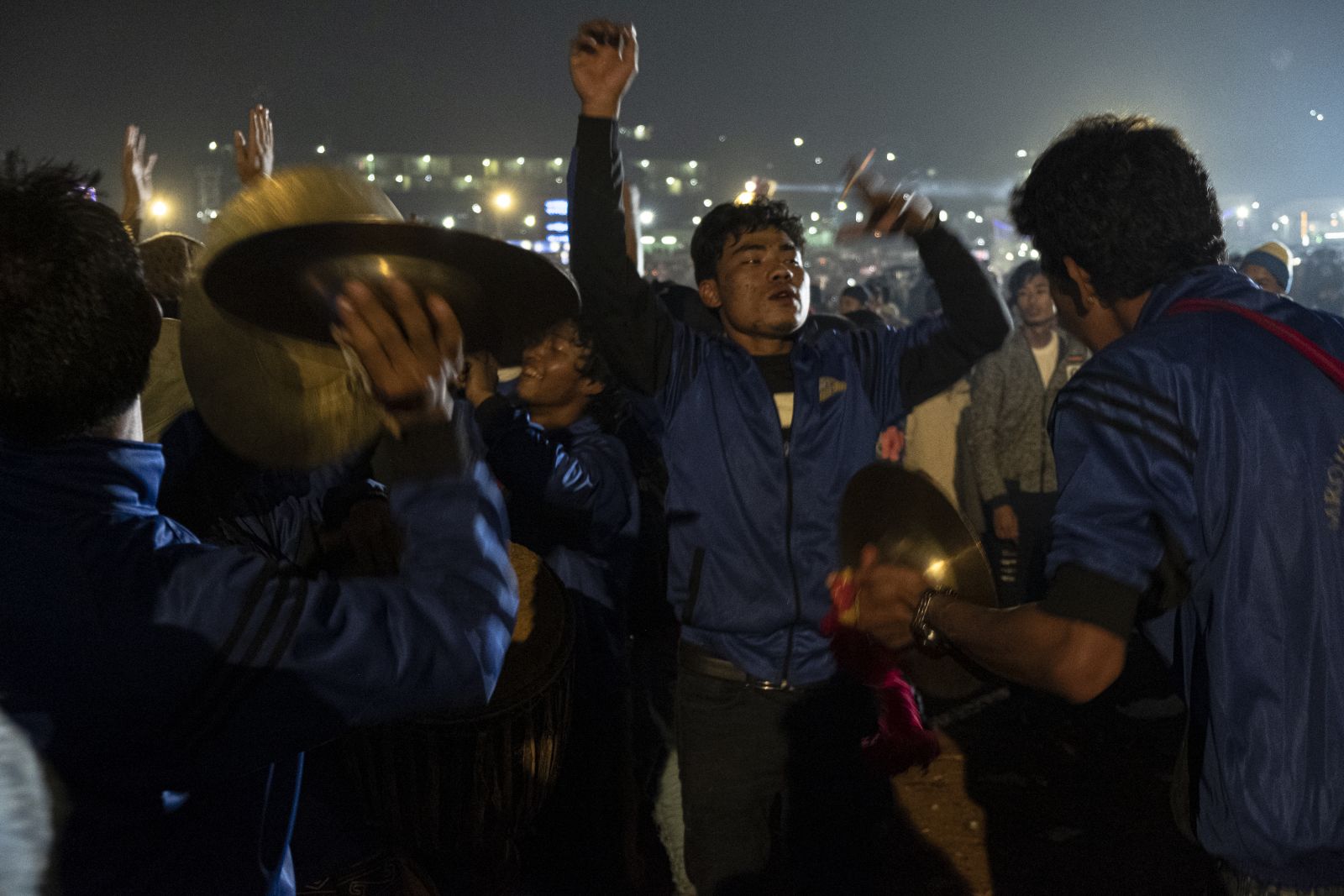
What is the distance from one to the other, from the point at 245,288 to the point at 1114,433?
156 centimetres

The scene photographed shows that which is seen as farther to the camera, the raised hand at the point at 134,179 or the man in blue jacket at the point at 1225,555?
the raised hand at the point at 134,179

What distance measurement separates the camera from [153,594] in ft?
4.64

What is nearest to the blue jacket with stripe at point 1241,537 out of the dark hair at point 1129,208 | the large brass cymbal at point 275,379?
the dark hair at point 1129,208

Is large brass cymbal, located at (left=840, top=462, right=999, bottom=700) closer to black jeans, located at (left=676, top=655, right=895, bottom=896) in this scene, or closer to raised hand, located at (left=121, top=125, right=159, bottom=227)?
black jeans, located at (left=676, top=655, right=895, bottom=896)

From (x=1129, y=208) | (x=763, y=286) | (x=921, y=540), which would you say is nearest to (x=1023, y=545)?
(x=763, y=286)

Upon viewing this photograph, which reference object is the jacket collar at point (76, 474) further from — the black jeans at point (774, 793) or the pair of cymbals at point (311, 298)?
the black jeans at point (774, 793)

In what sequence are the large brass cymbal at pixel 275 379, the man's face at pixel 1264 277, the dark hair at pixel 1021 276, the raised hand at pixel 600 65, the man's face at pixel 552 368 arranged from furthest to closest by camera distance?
the man's face at pixel 1264 277 < the dark hair at pixel 1021 276 < the man's face at pixel 552 368 < the raised hand at pixel 600 65 < the large brass cymbal at pixel 275 379

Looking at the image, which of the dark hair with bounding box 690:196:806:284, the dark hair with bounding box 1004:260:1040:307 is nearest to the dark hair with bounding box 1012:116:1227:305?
the dark hair with bounding box 690:196:806:284

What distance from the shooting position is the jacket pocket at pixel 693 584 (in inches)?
132

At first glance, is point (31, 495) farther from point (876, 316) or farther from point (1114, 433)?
point (876, 316)

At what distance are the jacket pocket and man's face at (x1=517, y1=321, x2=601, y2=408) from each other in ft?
3.37

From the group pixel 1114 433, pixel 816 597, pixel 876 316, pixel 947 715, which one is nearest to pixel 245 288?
pixel 1114 433

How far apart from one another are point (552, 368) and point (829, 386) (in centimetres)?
117

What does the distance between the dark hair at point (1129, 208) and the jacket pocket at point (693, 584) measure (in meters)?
1.60
